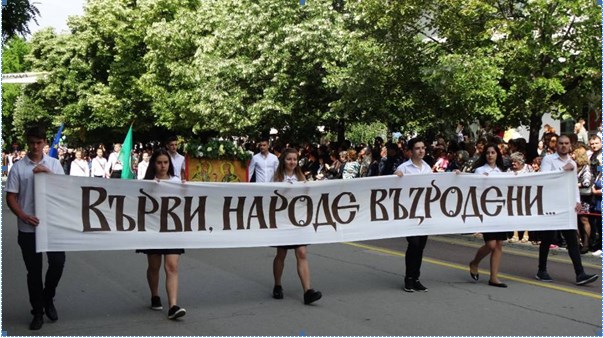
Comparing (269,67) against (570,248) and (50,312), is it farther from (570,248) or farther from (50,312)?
(50,312)

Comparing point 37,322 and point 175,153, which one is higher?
point 175,153

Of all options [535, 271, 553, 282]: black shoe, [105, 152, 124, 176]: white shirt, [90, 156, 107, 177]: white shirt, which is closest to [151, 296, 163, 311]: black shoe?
[535, 271, 553, 282]: black shoe

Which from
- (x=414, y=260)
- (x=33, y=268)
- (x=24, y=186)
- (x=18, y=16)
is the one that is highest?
(x=18, y=16)

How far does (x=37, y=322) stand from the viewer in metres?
6.83

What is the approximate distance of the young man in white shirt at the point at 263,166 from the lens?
11492 millimetres

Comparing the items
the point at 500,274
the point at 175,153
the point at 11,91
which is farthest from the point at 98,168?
the point at 11,91

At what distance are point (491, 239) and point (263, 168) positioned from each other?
13.0ft

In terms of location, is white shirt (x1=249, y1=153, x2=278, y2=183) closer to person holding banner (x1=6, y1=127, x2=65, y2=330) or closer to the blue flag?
person holding banner (x1=6, y1=127, x2=65, y2=330)

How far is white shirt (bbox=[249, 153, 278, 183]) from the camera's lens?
1149 centimetres

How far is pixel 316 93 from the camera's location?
27406mm

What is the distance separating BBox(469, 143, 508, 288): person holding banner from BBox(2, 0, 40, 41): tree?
8.53 meters

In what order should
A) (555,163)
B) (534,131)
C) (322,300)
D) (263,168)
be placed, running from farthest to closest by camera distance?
1. (534,131)
2. (263,168)
3. (555,163)
4. (322,300)

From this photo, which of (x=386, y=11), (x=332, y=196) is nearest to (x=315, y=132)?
(x=386, y=11)

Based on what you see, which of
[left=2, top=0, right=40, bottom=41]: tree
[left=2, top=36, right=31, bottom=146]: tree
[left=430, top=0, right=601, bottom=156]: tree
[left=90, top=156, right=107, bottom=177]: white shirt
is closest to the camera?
[left=2, top=0, right=40, bottom=41]: tree
